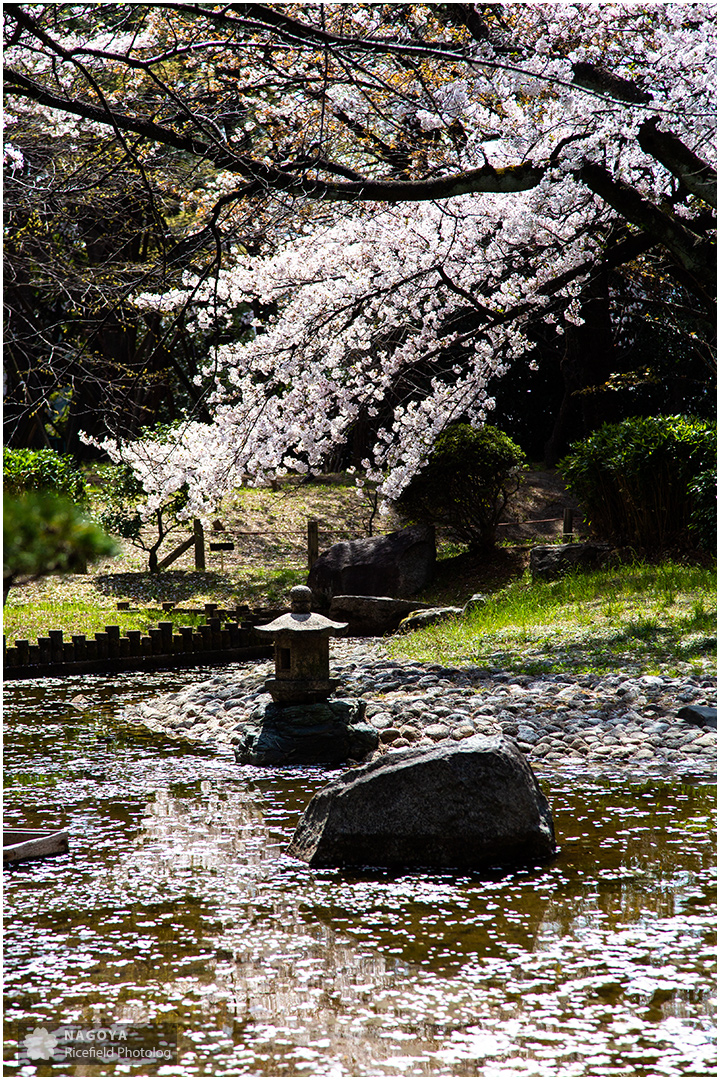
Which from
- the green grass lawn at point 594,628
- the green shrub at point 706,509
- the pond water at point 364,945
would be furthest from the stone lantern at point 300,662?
the green shrub at point 706,509

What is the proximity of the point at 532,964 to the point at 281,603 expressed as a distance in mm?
11016

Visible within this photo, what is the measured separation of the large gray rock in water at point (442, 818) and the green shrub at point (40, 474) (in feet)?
28.7

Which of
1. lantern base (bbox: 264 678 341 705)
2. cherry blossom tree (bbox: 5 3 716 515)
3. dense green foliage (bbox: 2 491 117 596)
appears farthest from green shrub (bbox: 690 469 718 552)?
dense green foliage (bbox: 2 491 117 596)

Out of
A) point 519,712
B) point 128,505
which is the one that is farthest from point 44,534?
point 128,505

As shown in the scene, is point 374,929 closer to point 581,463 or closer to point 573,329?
point 581,463

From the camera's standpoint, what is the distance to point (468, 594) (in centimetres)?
1277

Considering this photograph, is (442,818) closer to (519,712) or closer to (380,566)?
(519,712)

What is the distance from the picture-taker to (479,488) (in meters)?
13.8

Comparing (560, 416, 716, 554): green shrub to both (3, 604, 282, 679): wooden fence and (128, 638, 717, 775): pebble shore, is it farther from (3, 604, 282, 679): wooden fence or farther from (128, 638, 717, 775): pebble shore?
(3, 604, 282, 679): wooden fence

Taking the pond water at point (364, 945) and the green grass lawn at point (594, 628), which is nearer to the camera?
the pond water at point (364, 945)

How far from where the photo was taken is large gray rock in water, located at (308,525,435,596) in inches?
523

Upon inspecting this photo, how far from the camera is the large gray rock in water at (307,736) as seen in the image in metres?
6.60

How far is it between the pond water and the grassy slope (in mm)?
3058

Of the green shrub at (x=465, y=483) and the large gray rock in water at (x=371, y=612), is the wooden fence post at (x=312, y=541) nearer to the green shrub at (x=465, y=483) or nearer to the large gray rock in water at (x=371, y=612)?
the green shrub at (x=465, y=483)
